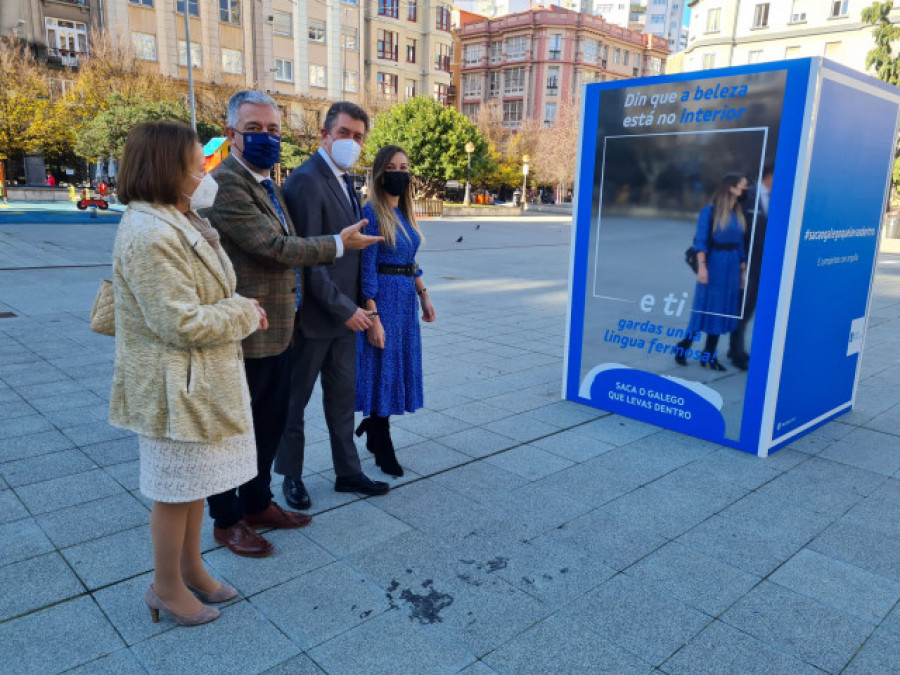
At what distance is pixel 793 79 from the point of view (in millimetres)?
3855

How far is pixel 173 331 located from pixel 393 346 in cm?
179

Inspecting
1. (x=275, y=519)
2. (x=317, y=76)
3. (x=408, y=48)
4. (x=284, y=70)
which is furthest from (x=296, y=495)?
(x=408, y=48)

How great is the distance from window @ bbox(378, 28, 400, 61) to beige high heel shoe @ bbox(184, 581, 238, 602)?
179 feet

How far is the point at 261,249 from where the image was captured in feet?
8.93

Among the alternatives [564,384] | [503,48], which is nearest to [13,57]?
[564,384]

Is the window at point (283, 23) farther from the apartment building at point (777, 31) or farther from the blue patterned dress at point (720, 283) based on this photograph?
the blue patterned dress at point (720, 283)

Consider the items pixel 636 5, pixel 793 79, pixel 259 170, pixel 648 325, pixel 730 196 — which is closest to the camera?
pixel 259 170

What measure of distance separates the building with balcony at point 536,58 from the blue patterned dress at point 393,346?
66935 millimetres

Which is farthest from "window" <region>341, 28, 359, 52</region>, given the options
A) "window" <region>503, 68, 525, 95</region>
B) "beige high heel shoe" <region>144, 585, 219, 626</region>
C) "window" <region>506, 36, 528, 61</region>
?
"beige high heel shoe" <region>144, 585, 219, 626</region>

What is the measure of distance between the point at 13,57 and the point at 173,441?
37603 mm

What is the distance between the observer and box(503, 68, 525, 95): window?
2714 inches

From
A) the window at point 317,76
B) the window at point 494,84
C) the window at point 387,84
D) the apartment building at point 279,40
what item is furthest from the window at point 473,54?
the window at point 317,76

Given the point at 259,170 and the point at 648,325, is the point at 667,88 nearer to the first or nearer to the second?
the point at 648,325

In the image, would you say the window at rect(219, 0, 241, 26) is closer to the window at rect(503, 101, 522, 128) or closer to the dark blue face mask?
the window at rect(503, 101, 522, 128)
